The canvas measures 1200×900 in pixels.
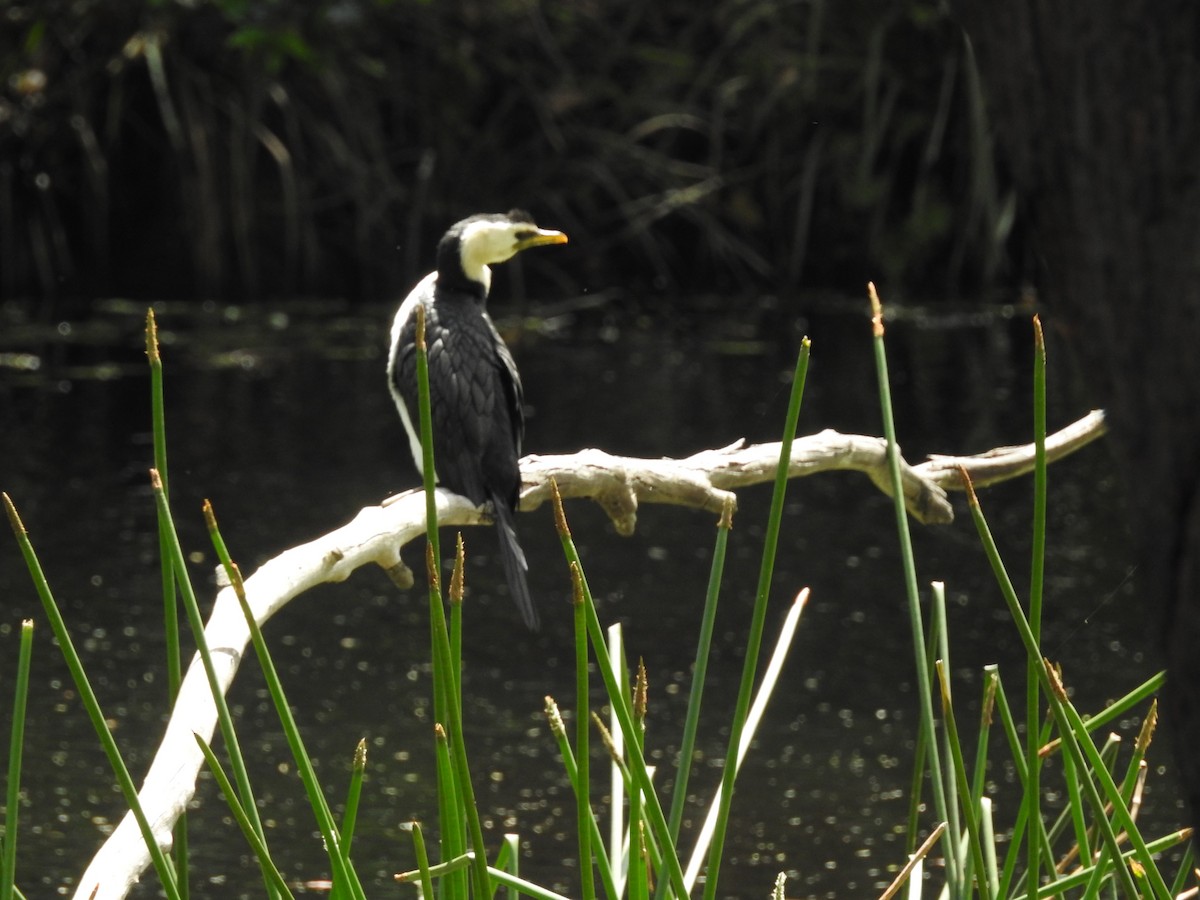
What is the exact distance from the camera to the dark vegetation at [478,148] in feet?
34.6

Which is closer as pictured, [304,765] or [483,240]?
[304,765]

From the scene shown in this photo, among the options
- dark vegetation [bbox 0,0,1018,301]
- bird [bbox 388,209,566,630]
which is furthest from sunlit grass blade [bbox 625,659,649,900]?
dark vegetation [bbox 0,0,1018,301]

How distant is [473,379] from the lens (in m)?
3.19

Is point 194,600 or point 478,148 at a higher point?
point 478,148

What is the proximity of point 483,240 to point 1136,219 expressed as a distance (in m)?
2.75

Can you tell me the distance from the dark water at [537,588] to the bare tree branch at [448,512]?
0.76ft

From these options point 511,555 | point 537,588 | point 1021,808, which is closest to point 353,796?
point 1021,808

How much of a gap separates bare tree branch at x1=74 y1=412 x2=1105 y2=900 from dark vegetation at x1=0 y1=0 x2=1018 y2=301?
7996 millimetres

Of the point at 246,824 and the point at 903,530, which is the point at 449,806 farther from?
the point at 903,530

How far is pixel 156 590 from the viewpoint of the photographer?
5.50 m

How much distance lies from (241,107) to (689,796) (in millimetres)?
7267

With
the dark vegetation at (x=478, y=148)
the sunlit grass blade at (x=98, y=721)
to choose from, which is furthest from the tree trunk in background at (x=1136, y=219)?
the dark vegetation at (x=478, y=148)

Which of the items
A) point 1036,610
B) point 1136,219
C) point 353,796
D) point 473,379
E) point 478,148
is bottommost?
point 353,796

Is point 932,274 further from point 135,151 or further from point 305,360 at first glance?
point 135,151
